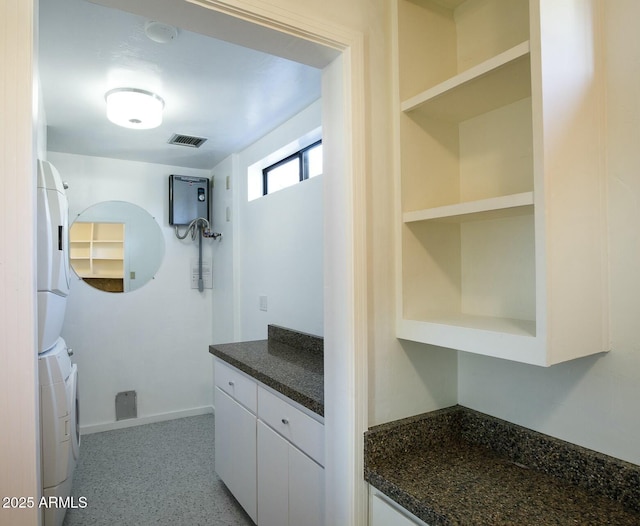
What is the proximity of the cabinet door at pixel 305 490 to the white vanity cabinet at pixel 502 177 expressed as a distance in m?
0.70

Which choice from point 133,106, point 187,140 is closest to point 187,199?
point 187,140

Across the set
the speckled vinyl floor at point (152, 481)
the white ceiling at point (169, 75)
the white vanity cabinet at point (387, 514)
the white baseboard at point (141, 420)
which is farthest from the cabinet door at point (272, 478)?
the white baseboard at point (141, 420)

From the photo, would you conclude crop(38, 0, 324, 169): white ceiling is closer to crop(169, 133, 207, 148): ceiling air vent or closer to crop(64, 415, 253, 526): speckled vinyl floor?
crop(169, 133, 207, 148): ceiling air vent

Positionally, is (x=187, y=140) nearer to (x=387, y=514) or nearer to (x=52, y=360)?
(x=52, y=360)

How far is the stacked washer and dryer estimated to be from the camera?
185cm

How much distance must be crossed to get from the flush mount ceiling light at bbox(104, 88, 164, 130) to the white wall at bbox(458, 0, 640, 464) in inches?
83.9

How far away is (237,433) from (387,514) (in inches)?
51.3

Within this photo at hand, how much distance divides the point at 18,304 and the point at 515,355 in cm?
107

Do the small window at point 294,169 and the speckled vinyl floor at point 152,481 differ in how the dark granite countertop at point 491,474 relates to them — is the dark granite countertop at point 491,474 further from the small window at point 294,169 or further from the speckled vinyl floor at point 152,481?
the small window at point 294,169

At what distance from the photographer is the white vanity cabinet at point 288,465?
4.99 ft

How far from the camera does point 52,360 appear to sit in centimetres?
194

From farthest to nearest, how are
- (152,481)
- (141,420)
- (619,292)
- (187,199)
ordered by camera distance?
(187,199) < (141,420) < (152,481) < (619,292)

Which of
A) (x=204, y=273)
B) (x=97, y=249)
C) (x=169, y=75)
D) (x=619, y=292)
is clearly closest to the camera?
(x=619, y=292)

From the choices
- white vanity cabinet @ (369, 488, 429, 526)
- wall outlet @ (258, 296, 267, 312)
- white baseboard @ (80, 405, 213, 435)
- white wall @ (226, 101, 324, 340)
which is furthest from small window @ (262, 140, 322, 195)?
white baseboard @ (80, 405, 213, 435)
